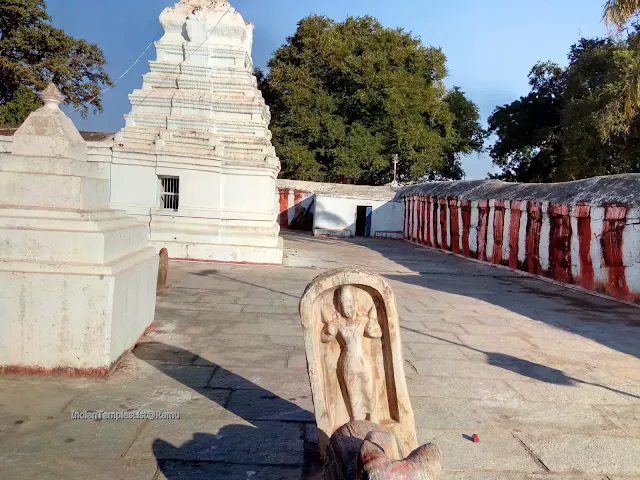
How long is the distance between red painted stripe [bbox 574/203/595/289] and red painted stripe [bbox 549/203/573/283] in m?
0.37

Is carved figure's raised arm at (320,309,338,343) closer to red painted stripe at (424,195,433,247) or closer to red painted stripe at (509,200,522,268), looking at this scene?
red painted stripe at (509,200,522,268)

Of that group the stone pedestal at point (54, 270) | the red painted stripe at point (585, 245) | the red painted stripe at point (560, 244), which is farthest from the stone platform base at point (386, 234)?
the stone pedestal at point (54, 270)

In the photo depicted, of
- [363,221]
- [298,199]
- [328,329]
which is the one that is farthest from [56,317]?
[298,199]

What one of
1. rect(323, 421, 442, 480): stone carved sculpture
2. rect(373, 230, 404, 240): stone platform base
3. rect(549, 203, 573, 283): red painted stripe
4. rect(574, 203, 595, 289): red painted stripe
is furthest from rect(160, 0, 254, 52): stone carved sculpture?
rect(373, 230, 404, 240): stone platform base

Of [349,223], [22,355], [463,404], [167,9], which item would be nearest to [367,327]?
[463,404]

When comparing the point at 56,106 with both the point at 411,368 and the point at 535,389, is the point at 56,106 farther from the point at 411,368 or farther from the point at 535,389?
the point at 535,389

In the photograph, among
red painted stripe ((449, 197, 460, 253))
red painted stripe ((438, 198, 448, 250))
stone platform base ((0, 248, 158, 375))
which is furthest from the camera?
red painted stripe ((438, 198, 448, 250))

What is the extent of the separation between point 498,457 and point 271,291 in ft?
18.9

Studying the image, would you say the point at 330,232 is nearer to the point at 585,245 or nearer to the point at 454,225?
the point at 454,225

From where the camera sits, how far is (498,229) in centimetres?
1448

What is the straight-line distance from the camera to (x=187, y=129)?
514 inches

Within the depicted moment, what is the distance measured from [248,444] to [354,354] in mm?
891

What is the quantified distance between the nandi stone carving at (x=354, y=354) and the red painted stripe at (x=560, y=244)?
356 inches

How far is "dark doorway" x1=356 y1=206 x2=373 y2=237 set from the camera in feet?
87.0
